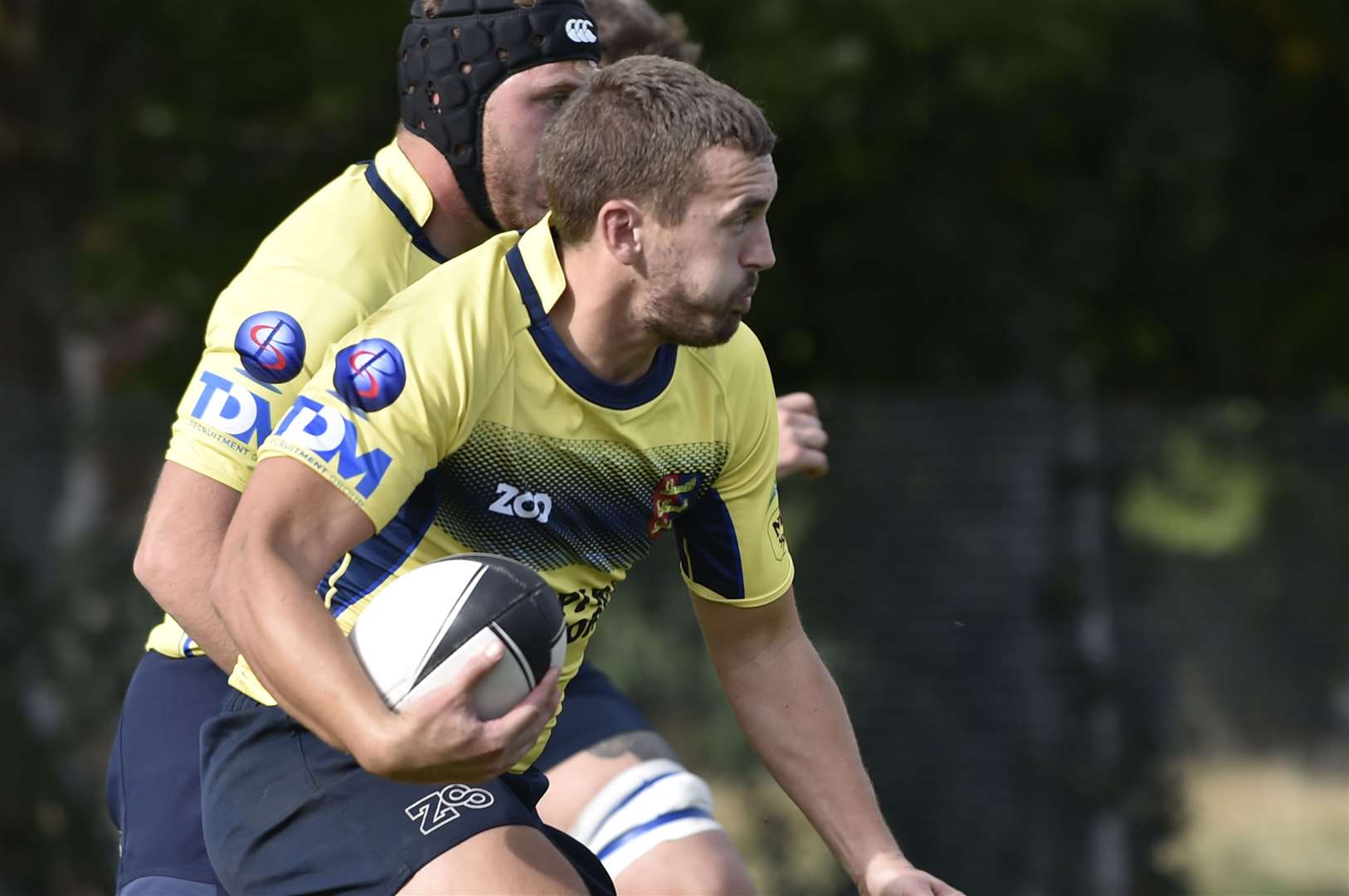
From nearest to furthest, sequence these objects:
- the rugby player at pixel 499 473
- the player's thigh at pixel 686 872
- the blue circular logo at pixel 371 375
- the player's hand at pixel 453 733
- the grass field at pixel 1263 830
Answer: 1. the player's hand at pixel 453 733
2. the rugby player at pixel 499 473
3. the blue circular logo at pixel 371 375
4. the player's thigh at pixel 686 872
5. the grass field at pixel 1263 830

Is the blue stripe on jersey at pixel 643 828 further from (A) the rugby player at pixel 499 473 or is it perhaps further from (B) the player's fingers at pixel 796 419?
(B) the player's fingers at pixel 796 419

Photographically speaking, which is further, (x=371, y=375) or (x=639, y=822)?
(x=639, y=822)

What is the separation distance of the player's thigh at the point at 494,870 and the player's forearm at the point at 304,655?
28 cm

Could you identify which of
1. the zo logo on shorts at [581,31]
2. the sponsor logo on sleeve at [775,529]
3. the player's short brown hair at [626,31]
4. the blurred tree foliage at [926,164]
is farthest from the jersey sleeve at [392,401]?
the blurred tree foliage at [926,164]

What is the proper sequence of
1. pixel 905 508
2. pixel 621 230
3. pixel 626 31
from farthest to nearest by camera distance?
pixel 905 508, pixel 626 31, pixel 621 230

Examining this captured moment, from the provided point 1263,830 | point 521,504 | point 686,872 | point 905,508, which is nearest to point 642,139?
point 521,504

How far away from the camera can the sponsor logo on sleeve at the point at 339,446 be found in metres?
3.00

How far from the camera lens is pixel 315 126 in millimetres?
11906

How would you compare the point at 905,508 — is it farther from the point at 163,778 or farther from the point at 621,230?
the point at 621,230

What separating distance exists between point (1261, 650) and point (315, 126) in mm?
6502

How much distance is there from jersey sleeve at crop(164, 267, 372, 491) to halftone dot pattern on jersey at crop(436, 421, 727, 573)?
53 centimetres

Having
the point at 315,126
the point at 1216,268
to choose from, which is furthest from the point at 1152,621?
the point at 315,126

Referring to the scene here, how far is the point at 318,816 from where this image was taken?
314 centimetres

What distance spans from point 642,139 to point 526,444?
0.56 meters
